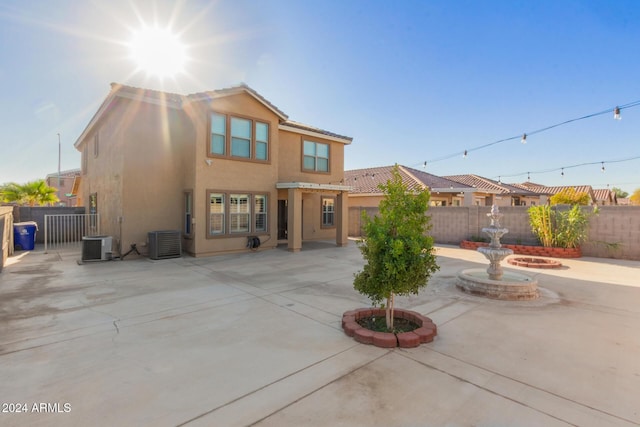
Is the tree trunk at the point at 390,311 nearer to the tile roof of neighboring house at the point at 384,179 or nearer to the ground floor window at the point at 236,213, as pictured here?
the ground floor window at the point at 236,213

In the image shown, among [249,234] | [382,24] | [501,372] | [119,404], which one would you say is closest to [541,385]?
[501,372]

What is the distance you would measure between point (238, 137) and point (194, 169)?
2.17 m

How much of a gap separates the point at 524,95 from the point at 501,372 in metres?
15.8

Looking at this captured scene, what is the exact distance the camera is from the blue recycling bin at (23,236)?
487 inches

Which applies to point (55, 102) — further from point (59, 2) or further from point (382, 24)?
point (382, 24)

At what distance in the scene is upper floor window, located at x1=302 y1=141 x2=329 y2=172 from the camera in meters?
15.0

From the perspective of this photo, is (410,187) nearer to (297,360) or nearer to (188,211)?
(188,211)

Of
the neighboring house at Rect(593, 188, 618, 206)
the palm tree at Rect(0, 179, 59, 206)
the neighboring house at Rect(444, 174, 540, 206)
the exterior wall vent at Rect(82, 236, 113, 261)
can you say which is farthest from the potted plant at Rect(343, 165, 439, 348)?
the neighboring house at Rect(593, 188, 618, 206)

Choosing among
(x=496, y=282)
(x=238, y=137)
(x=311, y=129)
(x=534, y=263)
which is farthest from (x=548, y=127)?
(x=238, y=137)

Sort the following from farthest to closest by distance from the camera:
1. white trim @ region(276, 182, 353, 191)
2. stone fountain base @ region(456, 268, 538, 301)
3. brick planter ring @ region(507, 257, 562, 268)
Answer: white trim @ region(276, 182, 353, 191), brick planter ring @ region(507, 257, 562, 268), stone fountain base @ region(456, 268, 538, 301)

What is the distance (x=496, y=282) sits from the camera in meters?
6.37

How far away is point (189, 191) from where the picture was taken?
11.4 meters

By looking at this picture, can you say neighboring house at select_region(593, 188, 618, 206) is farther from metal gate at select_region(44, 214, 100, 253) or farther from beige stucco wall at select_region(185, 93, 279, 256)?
metal gate at select_region(44, 214, 100, 253)

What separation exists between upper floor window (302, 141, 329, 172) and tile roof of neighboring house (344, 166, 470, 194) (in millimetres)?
5247
